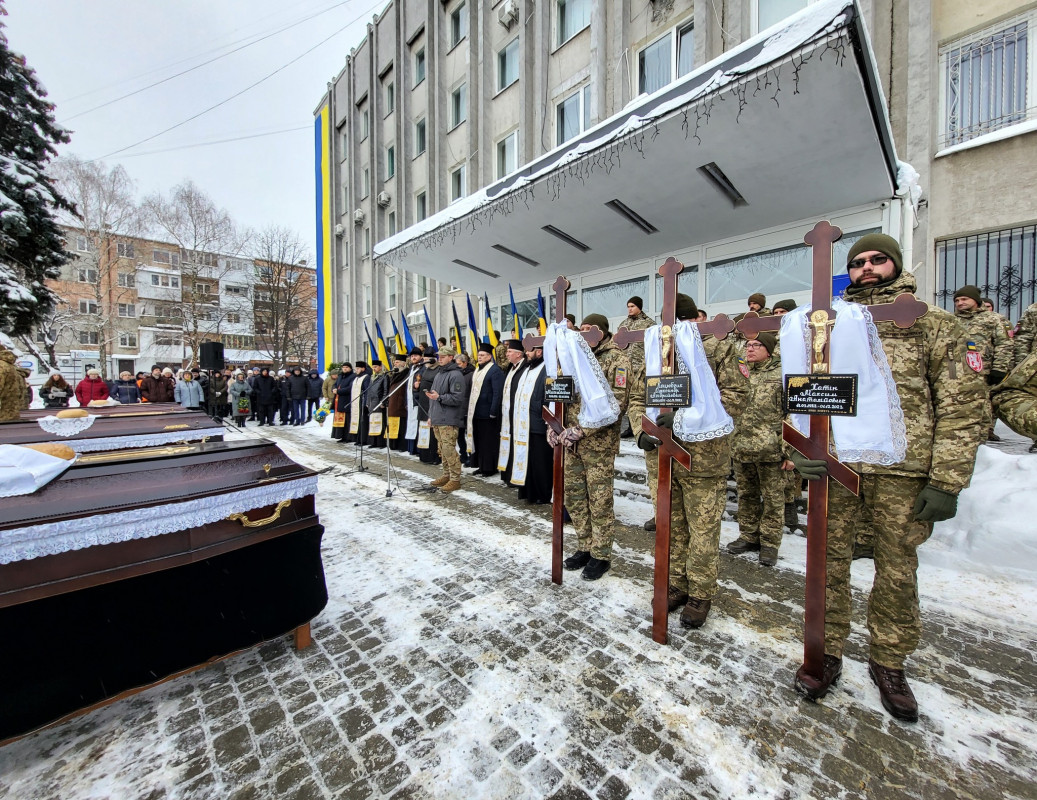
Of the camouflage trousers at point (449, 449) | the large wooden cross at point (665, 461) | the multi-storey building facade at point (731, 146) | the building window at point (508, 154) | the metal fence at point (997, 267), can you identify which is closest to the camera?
the large wooden cross at point (665, 461)

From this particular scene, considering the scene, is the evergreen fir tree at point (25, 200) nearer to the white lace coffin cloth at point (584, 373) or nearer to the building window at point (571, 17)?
the building window at point (571, 17)

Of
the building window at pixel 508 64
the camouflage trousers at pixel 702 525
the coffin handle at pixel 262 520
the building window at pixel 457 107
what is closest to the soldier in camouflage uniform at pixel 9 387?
the coffin handle at pixel 262 520

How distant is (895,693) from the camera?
6.29 feet

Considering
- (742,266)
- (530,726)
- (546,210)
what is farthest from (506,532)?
(742,266)

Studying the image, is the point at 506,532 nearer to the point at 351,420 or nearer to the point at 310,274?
the point at 351,420

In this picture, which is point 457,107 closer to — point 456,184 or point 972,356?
point 456,184

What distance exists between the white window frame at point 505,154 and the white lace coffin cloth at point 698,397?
36.5 ft

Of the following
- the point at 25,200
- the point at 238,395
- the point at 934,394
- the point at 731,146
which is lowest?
the point at 238,395

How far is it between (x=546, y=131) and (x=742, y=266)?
6.51m

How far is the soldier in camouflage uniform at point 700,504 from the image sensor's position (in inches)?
101

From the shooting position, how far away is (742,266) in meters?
7.62

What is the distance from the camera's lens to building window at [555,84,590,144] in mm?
10156

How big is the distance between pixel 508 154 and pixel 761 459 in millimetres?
11864

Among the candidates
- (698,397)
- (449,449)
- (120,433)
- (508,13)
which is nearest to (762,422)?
(698,397)
